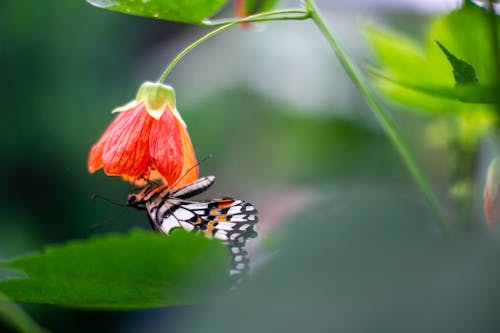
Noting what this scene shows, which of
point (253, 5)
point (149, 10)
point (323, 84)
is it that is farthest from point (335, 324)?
point (323, 84)

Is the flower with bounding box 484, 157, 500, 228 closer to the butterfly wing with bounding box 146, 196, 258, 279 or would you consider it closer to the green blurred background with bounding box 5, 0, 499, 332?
the butterfly wing with bounding box 146, 196, 258, 279

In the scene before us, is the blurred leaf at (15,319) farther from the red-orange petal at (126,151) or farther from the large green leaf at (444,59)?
the large green leaf at (444,59)

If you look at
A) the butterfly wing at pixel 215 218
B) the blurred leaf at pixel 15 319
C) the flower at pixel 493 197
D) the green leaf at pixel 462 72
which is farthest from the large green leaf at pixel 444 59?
the blurred leaf at pixel 15 319

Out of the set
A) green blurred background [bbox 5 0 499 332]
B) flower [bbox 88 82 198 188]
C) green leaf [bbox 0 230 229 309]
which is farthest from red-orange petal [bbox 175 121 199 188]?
green blurred background [bbox 5 0 499 332]

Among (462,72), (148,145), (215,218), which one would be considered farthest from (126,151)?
(462,72)

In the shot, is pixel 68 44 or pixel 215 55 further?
pixel 215 55

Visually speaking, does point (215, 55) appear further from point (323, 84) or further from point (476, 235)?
point (476, 235)
